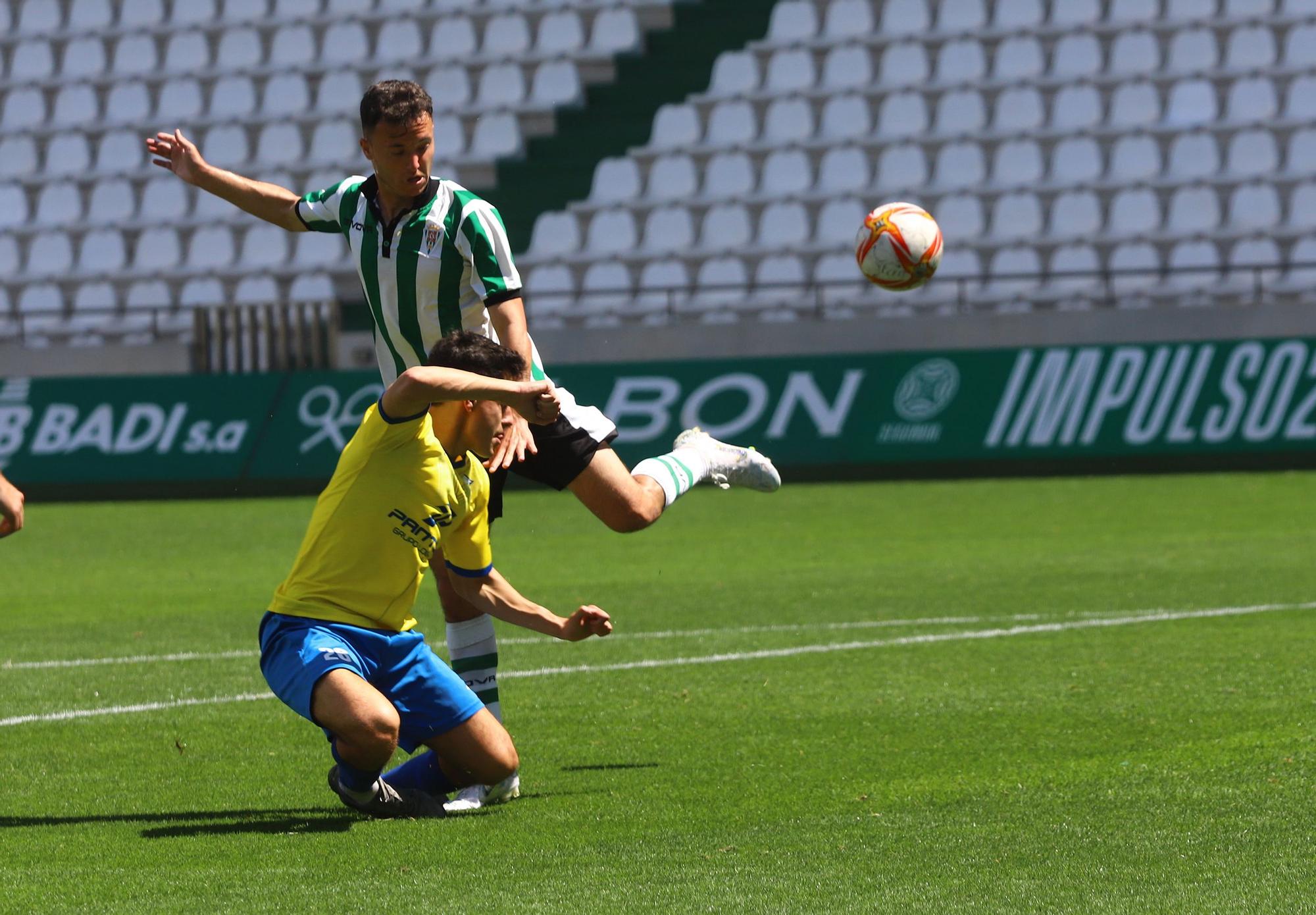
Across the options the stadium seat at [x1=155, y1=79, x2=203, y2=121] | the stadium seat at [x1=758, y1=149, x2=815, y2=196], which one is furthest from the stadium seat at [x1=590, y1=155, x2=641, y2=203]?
the stadium seat at [x1=155, y1=79, x2=203, y2=121]

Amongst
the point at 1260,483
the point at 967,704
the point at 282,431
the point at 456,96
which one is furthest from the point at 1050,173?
the point at 967,704

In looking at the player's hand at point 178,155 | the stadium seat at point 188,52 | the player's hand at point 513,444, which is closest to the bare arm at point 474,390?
the player's hand at point 513,444

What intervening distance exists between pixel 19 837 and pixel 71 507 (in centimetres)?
1490

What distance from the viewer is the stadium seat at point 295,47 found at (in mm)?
25234

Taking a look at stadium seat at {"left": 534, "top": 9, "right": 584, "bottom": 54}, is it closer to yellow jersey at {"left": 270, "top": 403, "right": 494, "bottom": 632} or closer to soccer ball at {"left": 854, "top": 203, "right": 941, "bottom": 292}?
soccer ball at {"left": 854, "top": 203, "right": 941, "bottom": 292}

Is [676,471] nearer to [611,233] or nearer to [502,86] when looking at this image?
[611,233]

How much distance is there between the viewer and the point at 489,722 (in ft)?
16.4

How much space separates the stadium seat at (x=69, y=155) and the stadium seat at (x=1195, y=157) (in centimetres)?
1514

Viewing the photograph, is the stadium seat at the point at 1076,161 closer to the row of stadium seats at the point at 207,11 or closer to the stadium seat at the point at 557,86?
the stadium seat at the point at 557,86

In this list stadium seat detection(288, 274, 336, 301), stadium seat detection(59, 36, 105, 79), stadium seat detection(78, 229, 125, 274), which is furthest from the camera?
stadium seat detection(59, 36, 105, 79)

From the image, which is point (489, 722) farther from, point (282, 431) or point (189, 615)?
point (282, 431)

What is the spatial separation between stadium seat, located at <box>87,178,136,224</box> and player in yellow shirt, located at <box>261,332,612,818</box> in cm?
2101

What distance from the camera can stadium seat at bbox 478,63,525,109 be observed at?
78.5 ft

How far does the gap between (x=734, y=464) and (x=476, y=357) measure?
1.93 m
